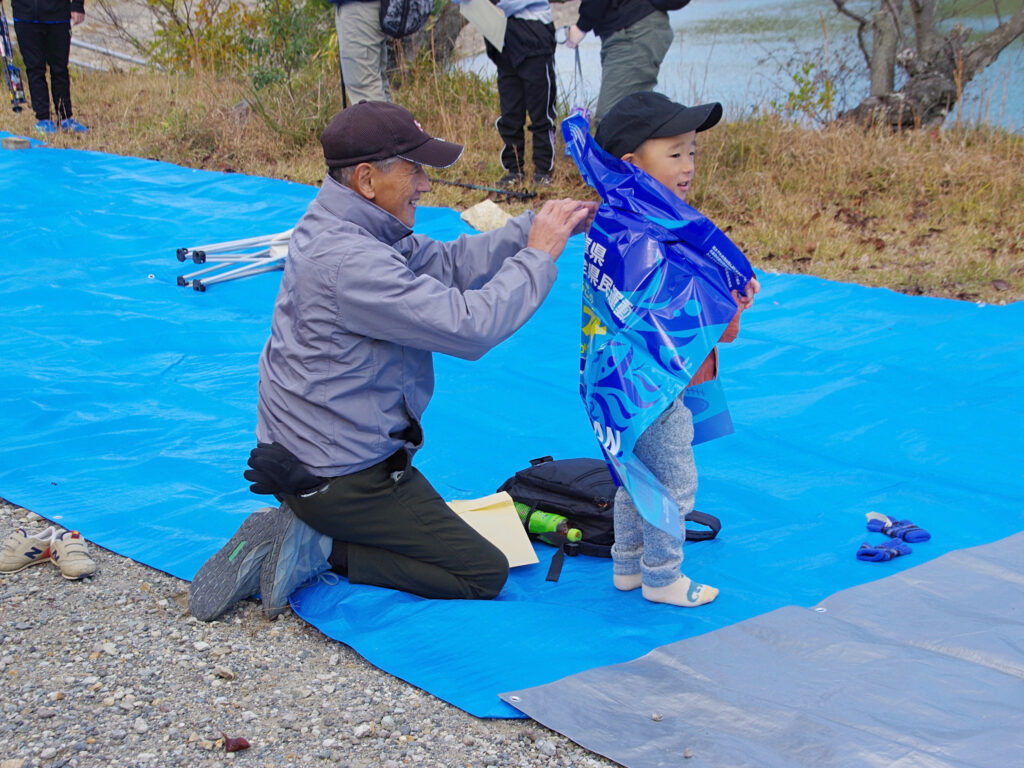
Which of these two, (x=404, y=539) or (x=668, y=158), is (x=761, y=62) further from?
(x=404, y=539)

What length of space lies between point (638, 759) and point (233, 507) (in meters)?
1.69

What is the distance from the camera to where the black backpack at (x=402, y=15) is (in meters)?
6.94

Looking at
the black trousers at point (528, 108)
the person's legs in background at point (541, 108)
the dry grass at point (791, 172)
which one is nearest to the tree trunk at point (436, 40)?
the dry grass at point (791, 172)

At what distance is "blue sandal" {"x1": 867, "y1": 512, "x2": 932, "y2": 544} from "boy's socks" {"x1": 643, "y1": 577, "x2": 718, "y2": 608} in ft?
2.14

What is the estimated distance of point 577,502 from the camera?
3014 mm

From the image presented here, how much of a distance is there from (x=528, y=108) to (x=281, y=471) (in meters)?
4.74

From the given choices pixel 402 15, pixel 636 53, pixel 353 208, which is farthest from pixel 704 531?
pixel 402 15

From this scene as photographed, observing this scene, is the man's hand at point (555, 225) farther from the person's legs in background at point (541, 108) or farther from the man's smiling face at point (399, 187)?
the person's legs in background at point (541, 108)

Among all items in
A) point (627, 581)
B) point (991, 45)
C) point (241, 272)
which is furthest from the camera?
point (991, 45)

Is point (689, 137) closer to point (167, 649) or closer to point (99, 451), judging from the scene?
point (167, 649)

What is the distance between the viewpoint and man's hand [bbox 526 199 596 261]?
2543mm

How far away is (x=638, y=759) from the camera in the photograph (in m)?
1.99

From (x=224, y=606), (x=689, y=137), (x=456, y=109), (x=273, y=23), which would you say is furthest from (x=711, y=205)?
(x=273, y=23)

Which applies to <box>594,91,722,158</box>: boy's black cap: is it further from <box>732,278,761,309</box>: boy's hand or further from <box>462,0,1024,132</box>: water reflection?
<box>462,0,1024,132</box>: water reflection
